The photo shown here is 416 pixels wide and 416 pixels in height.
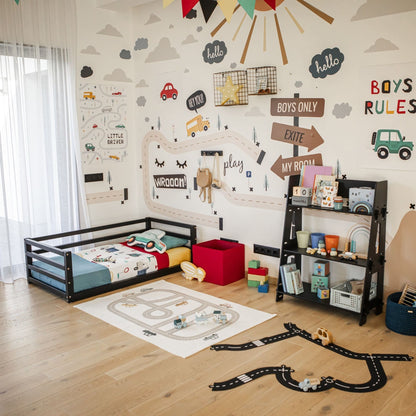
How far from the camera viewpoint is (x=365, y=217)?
11.5ft

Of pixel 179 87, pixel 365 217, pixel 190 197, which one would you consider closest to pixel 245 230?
pixel 190 197

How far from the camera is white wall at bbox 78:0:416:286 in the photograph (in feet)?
10.8

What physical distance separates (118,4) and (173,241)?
2.31 m

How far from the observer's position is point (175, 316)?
339 centimetres

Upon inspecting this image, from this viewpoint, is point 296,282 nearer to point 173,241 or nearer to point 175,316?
point 175,316

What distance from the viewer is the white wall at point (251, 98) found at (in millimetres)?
3297

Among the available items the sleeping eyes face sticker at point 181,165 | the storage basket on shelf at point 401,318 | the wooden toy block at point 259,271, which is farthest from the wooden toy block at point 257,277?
the sleeping eyes face sticker at point 181,165

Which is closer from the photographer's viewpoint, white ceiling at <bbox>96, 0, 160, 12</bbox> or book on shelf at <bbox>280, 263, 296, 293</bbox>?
book on shelf at <bbox>280, 263, 296, 293</bbox>

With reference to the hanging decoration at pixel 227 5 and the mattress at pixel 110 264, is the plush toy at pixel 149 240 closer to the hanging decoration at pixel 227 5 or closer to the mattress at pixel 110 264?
the mattress at pixel 110 264

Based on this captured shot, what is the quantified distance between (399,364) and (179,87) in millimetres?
3102

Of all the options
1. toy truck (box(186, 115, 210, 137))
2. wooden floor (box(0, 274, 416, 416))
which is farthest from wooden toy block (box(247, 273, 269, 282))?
toy truck (box(186, 115, 210, 137))

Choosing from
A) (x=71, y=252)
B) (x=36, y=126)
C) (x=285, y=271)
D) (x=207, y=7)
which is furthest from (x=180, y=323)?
(x=207, y=7)

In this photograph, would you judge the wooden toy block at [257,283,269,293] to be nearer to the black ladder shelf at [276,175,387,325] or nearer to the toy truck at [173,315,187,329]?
the black ladder shelf at [276,175,387,325]

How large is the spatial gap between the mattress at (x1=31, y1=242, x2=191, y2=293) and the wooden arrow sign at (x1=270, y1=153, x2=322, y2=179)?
1.22 m
